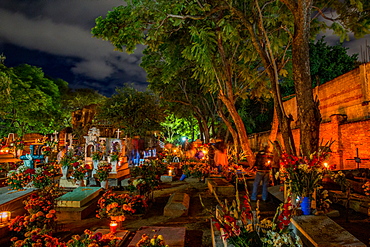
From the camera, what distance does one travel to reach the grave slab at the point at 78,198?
7410 millimetres

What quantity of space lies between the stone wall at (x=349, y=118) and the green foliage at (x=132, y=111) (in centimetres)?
1515

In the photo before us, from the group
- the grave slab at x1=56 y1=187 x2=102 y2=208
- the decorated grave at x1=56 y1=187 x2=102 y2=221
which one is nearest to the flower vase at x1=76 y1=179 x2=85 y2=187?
the grave slab at x1=56 y1=187 x2=102 y2=208

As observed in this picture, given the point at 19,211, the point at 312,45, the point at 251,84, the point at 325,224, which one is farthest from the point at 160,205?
the point at 312,45

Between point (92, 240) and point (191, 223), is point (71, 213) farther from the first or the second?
point (92, 240)

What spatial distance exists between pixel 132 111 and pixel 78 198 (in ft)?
50.3

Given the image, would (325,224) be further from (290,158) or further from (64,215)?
(64,215)

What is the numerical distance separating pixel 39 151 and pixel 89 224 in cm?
434

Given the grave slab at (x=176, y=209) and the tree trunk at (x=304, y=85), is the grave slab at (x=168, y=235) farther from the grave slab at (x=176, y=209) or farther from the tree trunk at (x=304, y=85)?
the tree trunk at (x=304, y=85)

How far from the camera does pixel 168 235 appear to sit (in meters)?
5.03

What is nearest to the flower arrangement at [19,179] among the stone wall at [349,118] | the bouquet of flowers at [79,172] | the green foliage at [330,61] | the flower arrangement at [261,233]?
the bouquet of flowers at [79,172]

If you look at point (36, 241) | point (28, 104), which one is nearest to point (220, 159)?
point (36, 241)

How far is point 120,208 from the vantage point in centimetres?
562

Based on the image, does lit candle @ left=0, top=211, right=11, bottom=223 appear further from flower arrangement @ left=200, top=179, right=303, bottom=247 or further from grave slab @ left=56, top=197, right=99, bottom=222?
flower arrangement @ left=200, top=179, right=303, bottom=247

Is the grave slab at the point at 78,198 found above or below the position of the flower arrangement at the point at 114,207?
below
